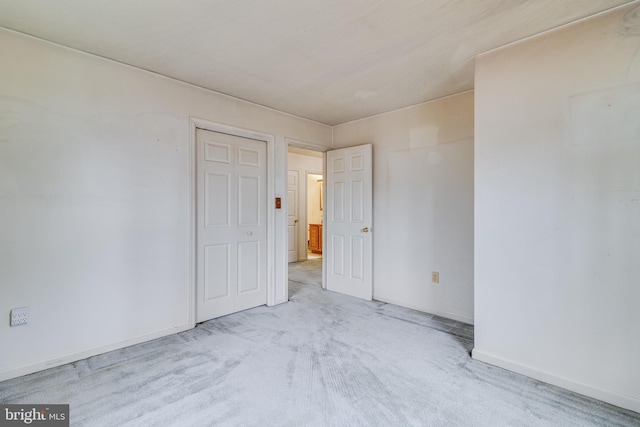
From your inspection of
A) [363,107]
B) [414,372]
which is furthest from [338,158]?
[414,372]

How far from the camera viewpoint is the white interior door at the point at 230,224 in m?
3.07

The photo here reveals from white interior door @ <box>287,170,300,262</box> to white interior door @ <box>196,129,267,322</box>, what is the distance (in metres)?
2.88

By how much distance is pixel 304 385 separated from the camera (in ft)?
6.48

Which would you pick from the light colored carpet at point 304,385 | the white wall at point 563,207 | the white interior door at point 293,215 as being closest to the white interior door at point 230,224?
the light colored carpet at point 304,385

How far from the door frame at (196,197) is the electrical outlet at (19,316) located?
114 cm

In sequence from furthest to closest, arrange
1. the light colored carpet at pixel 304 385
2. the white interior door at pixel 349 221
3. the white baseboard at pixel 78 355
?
the white interior door at pixel 349 221
the white baseboard at pixel 78 355
the light colored carpet at pixel 304 385

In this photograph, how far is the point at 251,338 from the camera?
2.68 meters

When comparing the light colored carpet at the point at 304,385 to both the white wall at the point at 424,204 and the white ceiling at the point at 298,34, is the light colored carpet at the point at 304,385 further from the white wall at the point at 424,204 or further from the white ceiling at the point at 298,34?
the white ceiling at the point at 298,34

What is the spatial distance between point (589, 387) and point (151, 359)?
3080 millimetres

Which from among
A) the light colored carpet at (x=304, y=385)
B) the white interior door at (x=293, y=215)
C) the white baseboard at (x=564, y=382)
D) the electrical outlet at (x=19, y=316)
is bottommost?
Answer: the light colored carpet at (x=304, y=385)

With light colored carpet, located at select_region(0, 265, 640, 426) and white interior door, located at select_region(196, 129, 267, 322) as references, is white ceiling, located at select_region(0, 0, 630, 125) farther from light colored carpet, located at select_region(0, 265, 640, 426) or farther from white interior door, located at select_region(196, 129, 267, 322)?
light colored carpet, located at select_region(0, 265, 640, 426)

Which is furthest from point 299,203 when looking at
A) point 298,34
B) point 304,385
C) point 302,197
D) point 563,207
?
point 563,207

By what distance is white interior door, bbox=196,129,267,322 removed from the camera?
3074 mm

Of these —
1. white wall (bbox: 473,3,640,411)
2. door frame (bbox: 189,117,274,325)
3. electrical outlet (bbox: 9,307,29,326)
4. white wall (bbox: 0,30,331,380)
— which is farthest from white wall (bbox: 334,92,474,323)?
electrical outlet (bbox: 9,307,29,326)
